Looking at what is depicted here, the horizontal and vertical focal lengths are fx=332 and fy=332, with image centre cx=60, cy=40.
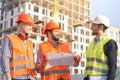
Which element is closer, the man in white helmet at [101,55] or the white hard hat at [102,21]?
the man in white helmet at [101,55]

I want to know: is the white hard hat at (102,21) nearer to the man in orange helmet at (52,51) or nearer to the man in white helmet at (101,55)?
the man in white helmet at (101,55)

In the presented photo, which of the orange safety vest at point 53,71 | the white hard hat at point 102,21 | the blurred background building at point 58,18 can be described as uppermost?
the blurred background building at point 58,18

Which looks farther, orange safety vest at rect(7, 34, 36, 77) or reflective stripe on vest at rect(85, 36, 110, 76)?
orange safety vest at rect(7, 34, 36, 77)

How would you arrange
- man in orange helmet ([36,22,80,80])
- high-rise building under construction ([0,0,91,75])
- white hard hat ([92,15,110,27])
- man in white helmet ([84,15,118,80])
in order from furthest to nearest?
high-rise building under construction ([0,0,91,75]) < man in orange helmet ([36,22,80,80]) < white hard hat ([92,15,110,27]) < man in white helmet ([84,15,118,80])

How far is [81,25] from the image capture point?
3120 inches

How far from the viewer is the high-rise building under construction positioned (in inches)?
2667

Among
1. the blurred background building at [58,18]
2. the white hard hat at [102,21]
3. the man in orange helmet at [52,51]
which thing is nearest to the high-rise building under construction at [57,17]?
the blurred background building at [58,18]

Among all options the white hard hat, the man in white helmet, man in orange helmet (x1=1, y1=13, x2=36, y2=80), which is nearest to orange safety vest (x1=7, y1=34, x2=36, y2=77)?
man in orange helmet (x1=1, y1=13, x2=36, y2=80)

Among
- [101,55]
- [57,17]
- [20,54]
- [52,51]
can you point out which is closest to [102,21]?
[101,55]

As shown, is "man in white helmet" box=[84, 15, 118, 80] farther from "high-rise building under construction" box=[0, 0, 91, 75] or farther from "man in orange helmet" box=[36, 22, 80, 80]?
"high-rise building under construction" box=[0, 0, 91, 75]

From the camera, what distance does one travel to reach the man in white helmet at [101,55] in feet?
17.6

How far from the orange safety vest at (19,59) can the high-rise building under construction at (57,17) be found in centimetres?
5817

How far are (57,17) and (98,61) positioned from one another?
2634 inches

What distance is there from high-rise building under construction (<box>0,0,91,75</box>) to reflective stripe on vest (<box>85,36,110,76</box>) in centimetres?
5853
